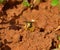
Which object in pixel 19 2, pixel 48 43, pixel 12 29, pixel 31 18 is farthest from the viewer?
pixel 19 2

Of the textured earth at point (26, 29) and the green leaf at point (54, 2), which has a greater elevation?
the green leaf at point (54, 2)

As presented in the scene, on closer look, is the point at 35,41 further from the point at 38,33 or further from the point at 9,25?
the point at 9,25

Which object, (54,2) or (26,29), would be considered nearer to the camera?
(26,29)

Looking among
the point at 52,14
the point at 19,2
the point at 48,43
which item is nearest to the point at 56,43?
the point at 48,43

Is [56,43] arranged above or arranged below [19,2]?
below

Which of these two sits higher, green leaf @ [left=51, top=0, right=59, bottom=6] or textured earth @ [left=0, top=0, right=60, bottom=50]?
green leaf @ [left=51, top=0, right=59, bottom=6]

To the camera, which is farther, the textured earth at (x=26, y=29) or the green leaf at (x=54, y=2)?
the green leaf at (x=54, y=2)

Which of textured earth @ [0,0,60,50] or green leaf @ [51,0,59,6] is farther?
green leaf @ [51,0,59,6]

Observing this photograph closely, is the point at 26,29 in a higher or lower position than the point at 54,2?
lower
